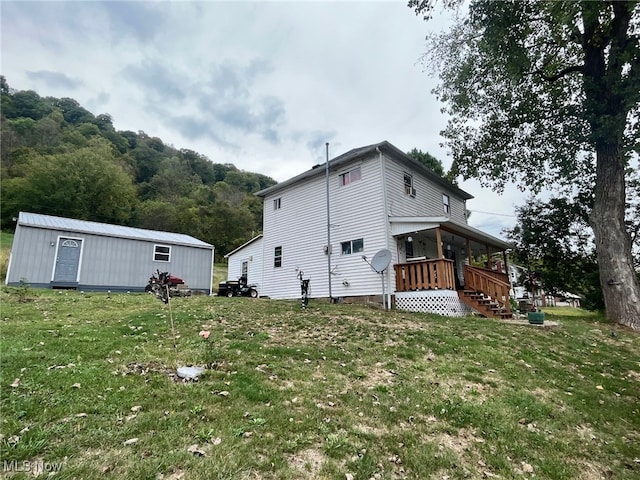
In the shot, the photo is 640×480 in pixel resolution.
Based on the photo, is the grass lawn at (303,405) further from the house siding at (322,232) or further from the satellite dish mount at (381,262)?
the house siding at (322,232)

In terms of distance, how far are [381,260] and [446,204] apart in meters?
7.71

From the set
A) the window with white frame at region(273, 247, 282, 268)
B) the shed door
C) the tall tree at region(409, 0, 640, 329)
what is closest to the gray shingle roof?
the tall tree at region(409, 0, 640, 329)

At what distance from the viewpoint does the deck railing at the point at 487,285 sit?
1254cm

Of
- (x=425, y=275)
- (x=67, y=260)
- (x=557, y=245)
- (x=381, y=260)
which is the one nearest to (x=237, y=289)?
(x=67, y=260)

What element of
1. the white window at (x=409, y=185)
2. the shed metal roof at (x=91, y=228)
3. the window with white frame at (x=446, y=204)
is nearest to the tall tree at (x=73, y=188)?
the shed metal roof at (x=91, y=228)

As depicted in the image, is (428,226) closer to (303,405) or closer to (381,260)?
(381,260)

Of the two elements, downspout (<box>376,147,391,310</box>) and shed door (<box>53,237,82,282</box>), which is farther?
shed door (<box>53,237,82,282</box>)

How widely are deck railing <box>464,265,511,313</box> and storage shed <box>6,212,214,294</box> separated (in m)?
14.3

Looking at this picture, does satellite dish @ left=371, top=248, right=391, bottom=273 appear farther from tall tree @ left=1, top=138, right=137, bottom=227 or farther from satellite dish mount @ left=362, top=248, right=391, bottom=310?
tall tree @ left=1, top=138, right=137, bottom=227

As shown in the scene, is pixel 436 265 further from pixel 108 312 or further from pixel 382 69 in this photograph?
pixel 108 312

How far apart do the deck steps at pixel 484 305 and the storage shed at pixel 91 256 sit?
1418 centimetres

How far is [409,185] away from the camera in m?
15.1

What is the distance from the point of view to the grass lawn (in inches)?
111

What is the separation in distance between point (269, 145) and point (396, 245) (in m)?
25.1
